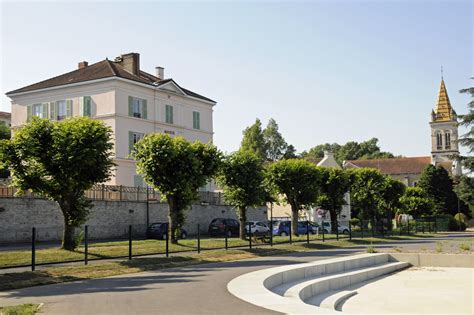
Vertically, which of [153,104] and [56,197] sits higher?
[153,104]

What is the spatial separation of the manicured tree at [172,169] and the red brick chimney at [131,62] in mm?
26634

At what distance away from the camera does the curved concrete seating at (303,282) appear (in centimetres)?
1176

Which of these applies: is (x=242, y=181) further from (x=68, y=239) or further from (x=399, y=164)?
(x=399, y=164)

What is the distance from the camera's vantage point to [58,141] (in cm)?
2338

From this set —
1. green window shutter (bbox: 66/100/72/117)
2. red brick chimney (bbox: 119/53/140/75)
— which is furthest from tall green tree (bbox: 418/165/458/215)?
green window shutter (bbox: 66/100/72/117)

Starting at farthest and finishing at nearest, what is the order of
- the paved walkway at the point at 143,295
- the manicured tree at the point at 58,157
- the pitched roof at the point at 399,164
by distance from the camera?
1. the pitched roof at the point at 399,164
2. the manicured tree at the point at 58,157
3. the paved walkway at the point at 143,295

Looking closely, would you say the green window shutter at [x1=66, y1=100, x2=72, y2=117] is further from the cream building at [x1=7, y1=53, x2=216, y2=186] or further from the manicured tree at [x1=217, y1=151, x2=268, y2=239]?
the manicured tree at [x1=217, y1=151, x2=268, y2=239]

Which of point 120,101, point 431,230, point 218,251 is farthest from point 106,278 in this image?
point 431,230

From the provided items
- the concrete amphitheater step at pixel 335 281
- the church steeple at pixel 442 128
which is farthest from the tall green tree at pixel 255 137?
the concrete amphitheater step at pixel 335 281

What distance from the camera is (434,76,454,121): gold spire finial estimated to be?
11188cm

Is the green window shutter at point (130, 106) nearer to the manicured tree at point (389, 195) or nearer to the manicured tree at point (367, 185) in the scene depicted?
the manicured tree at point (367, 185)

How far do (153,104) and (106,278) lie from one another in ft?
127

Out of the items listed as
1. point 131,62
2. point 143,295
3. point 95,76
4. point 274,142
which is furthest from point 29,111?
point 274,142

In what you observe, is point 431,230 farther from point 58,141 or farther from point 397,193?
point 58,141
